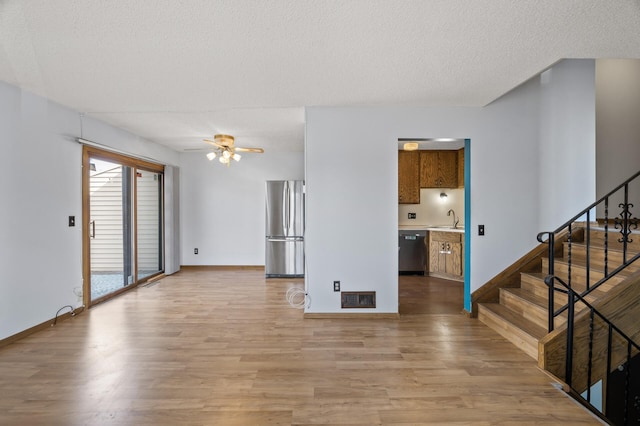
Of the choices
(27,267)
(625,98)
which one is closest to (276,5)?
(27,267)

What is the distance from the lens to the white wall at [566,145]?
3.38m

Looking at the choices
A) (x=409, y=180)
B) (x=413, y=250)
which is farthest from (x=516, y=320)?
(x=409, y=180)

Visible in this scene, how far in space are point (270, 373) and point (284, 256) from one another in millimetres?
3213

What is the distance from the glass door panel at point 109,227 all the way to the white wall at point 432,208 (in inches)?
191

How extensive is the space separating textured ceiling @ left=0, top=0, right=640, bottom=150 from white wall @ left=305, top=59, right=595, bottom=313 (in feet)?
0.78

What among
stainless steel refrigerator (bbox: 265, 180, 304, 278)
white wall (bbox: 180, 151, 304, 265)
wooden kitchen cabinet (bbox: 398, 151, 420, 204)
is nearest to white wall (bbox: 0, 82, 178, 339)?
white wall (bbox: 180, 151, 304, 265)

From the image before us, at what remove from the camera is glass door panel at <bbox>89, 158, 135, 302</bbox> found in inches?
158

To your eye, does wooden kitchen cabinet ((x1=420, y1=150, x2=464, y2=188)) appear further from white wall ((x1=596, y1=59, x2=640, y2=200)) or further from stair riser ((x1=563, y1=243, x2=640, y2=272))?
stair riser ((x1=563, y1=243, x2=640, y2=272))

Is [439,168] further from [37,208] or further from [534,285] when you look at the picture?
[37,208]

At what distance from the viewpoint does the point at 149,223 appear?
17.5 ft

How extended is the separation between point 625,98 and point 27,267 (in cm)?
750

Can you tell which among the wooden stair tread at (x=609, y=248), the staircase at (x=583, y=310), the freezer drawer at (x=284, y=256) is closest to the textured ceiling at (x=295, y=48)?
the staircase at (x=583, y=310)

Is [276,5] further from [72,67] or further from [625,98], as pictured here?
[625,98]

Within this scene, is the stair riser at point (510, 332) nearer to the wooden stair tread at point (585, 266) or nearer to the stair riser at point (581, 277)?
the stair riser at point (581, 277)
